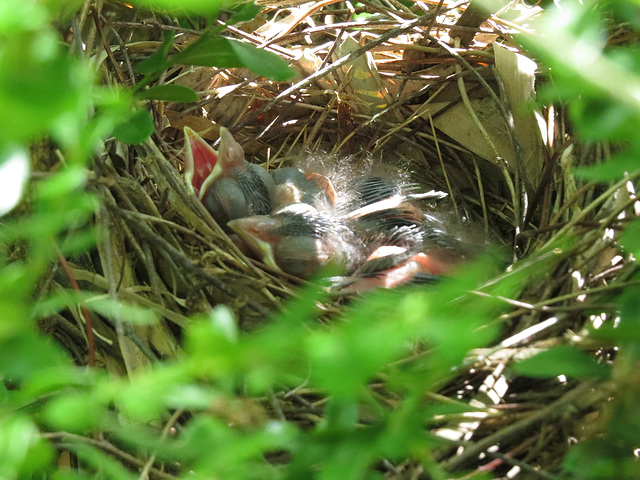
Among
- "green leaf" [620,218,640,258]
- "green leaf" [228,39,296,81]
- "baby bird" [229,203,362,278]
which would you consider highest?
"green leaf" [228,39,296,81]

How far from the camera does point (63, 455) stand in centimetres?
72

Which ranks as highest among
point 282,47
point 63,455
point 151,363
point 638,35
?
point 638,35

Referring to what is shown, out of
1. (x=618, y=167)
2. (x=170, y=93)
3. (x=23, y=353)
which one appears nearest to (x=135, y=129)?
(x=170, y=93)

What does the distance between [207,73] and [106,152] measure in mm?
462

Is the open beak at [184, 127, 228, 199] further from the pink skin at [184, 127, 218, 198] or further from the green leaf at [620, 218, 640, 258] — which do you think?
the green leaf at [620, 218, 640, 258]

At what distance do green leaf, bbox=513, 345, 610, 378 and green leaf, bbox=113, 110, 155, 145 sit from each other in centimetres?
42

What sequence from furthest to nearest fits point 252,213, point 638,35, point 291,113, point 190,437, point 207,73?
point 291,113
point 207,73
point 252,213
point 638,35
point 190,437

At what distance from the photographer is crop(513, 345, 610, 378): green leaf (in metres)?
0.39

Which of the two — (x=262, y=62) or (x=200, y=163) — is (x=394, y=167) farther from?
(x=262, y=62)

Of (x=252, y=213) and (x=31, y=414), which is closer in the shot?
(x=31, y=414)

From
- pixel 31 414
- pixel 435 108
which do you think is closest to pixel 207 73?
pixel 435 108

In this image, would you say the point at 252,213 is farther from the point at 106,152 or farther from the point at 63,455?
the point at 63,455

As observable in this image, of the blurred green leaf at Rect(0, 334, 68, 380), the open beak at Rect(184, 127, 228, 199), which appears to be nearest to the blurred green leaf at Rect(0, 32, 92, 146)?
the blurred green leaf at Rect(0, 334, 68, 380)

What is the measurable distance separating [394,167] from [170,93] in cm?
79
